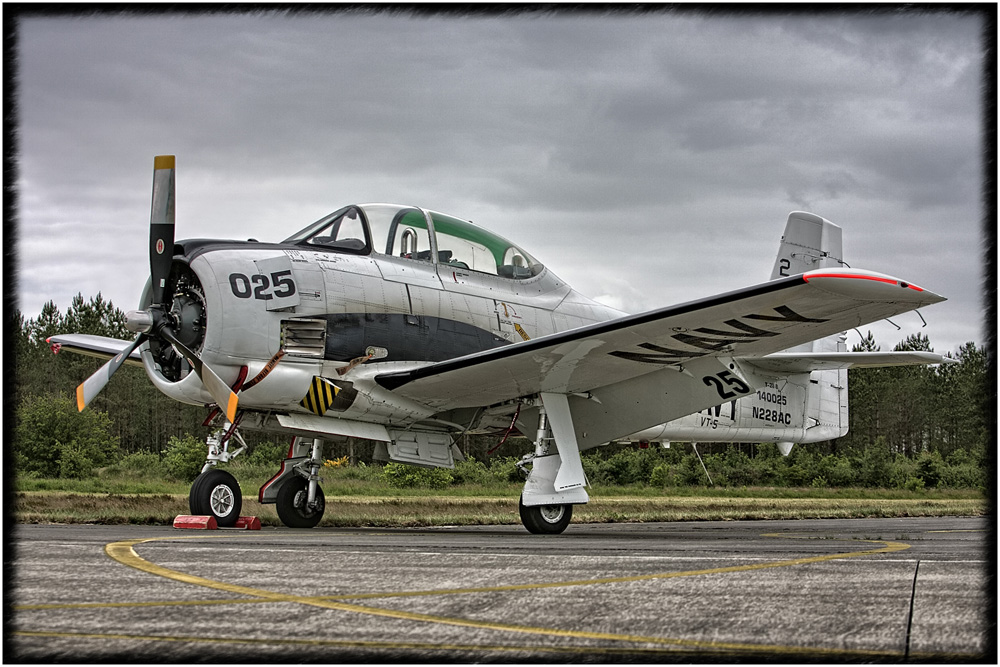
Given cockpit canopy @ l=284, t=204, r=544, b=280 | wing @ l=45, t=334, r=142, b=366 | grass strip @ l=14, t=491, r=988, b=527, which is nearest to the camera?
cockpit canopy @ l=284, t=204, r=544, b=280

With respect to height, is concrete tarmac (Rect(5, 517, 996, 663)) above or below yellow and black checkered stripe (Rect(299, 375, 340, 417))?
below

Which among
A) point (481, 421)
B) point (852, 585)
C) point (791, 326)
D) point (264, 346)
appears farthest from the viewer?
point (481, 421)

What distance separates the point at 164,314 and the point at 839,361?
9.58 m

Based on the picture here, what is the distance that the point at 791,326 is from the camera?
31.3 feet

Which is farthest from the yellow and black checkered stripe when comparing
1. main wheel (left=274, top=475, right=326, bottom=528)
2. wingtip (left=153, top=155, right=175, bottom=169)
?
wingtip (left=153, top=155, right=175, bottom=169)

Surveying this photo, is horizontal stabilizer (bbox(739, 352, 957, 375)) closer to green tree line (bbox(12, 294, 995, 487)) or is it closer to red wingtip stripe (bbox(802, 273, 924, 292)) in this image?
red wingtip stripe (bbox(802, 273, 924, 292))

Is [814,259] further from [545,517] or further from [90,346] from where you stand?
[90,346]

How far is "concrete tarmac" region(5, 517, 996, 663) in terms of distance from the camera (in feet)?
10.8

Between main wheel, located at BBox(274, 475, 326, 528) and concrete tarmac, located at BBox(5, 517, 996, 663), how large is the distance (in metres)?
5.40

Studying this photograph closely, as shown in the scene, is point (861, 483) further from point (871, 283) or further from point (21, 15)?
point (21, 15)

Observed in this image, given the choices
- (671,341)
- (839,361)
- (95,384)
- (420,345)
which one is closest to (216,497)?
(95,384)

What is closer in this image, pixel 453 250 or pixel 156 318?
pixel 156 318

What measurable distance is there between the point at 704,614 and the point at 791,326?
20.1 ft

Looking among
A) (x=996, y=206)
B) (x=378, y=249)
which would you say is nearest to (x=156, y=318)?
(x=378, y=249)
